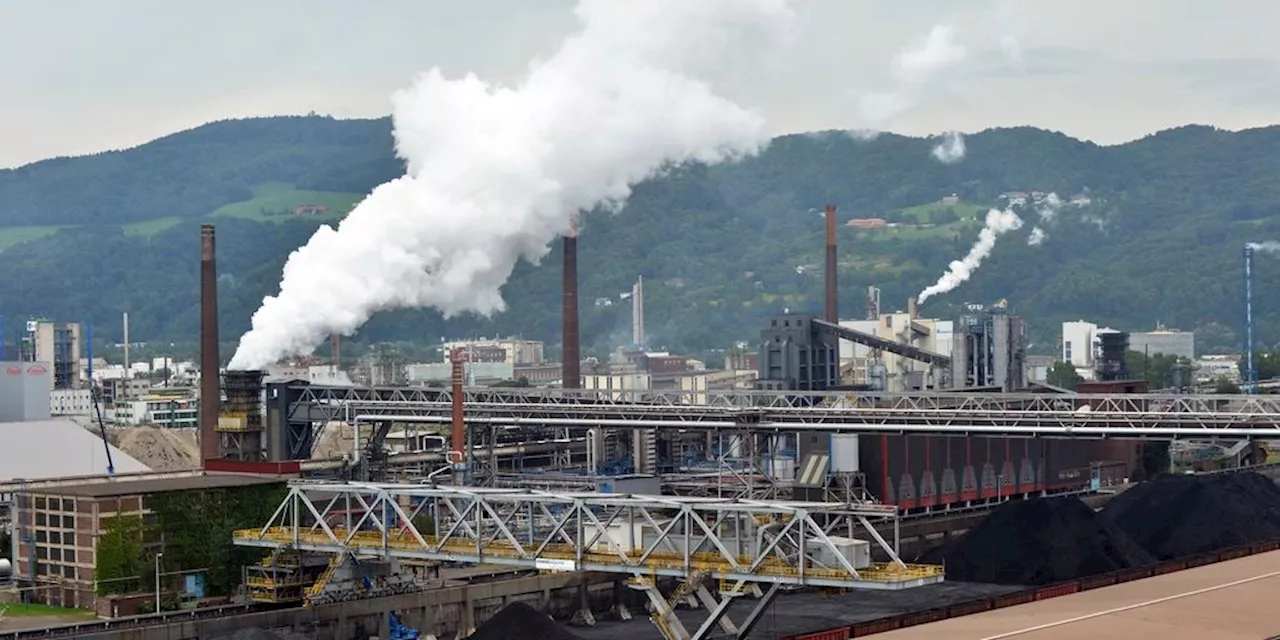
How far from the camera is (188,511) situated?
6391 centimetres

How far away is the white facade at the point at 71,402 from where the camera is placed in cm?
13288

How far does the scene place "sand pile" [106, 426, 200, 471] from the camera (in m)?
112

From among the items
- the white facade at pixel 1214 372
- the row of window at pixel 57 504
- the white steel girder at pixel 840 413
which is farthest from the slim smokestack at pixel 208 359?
the white facade at pixel 1214 372

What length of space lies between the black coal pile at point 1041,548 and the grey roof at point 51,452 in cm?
3585

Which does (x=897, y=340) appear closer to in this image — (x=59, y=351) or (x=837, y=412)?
(x=59, y=351)

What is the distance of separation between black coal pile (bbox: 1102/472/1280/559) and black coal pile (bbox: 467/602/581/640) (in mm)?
29794

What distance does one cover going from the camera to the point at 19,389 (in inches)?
3888

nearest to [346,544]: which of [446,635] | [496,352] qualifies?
[446,635]

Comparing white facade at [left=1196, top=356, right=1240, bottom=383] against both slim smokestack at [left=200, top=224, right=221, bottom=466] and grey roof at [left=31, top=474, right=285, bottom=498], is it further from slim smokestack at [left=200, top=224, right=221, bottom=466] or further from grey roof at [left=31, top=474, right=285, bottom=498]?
grey roof at [left=31, top=474, right=285, bottom=498]

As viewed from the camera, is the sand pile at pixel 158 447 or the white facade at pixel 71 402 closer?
the sand pile at pixel 158 447

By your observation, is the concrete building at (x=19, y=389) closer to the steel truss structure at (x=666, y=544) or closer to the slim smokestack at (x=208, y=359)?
the slim smokestack at (x=208, y=359)

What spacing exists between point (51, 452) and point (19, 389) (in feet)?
32.7

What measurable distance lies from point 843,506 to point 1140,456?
219ft

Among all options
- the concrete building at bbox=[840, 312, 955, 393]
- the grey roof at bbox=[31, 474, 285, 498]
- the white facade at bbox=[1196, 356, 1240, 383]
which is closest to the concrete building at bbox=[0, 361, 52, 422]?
the grey roof at bbox=[31, 474, 285, 498]
